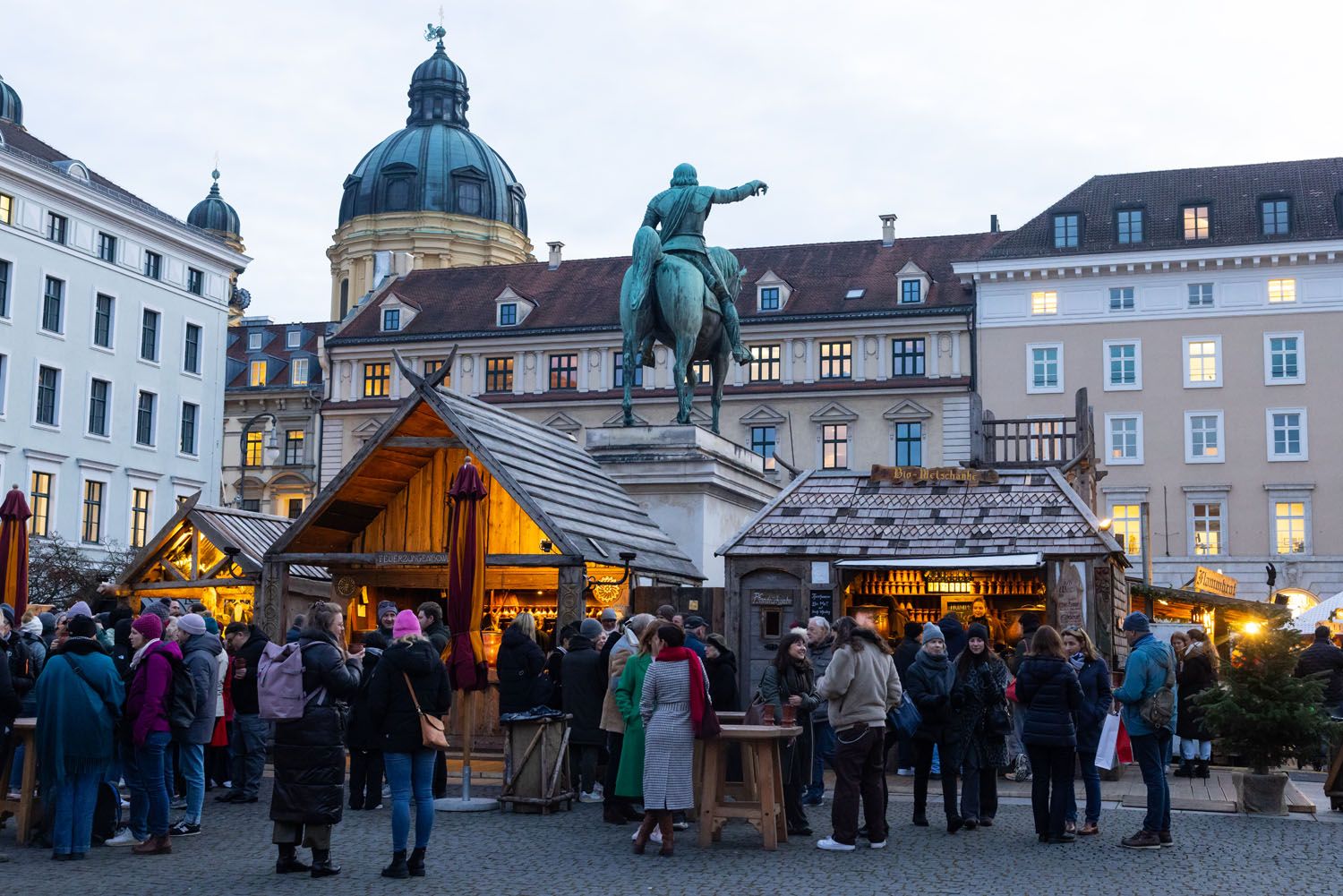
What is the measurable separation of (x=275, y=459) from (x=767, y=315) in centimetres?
2539

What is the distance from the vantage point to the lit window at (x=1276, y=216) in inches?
2090

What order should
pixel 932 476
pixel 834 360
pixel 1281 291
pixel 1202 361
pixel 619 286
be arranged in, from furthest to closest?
pixel 619 286, pixel 834 360, pixel 1202 361, pixel 1281 291, pixel 932 476

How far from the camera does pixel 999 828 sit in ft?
40.4

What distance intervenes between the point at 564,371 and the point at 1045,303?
18.9 m

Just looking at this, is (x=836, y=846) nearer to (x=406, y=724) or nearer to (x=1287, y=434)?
(x=406, y=724)

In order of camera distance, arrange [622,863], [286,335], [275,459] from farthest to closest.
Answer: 1. [286,335]
2. [275,459]
3. [622,863]

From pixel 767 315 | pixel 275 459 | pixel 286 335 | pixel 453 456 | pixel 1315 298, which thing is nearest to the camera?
pixel 453 456

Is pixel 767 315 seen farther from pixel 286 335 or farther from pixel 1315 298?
pixel 286 335

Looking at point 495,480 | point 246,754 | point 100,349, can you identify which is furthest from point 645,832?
point 100,349

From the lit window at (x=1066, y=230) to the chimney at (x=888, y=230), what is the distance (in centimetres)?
827

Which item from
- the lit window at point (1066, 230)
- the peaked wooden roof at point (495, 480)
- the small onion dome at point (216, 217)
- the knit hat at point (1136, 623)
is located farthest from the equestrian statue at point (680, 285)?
the small onion dome at point (216, 217)

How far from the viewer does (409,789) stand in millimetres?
10258

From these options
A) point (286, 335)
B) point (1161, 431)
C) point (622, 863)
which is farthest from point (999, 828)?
point (286, 335)

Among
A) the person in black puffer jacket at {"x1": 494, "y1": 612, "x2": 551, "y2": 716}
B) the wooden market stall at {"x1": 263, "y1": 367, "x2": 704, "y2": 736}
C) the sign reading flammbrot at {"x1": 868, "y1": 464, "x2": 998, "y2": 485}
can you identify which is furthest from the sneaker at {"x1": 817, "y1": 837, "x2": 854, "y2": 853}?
the sign reading flammbrot at {"x1": 868, "y1": 464, "x2": 998, "y2": 485}
